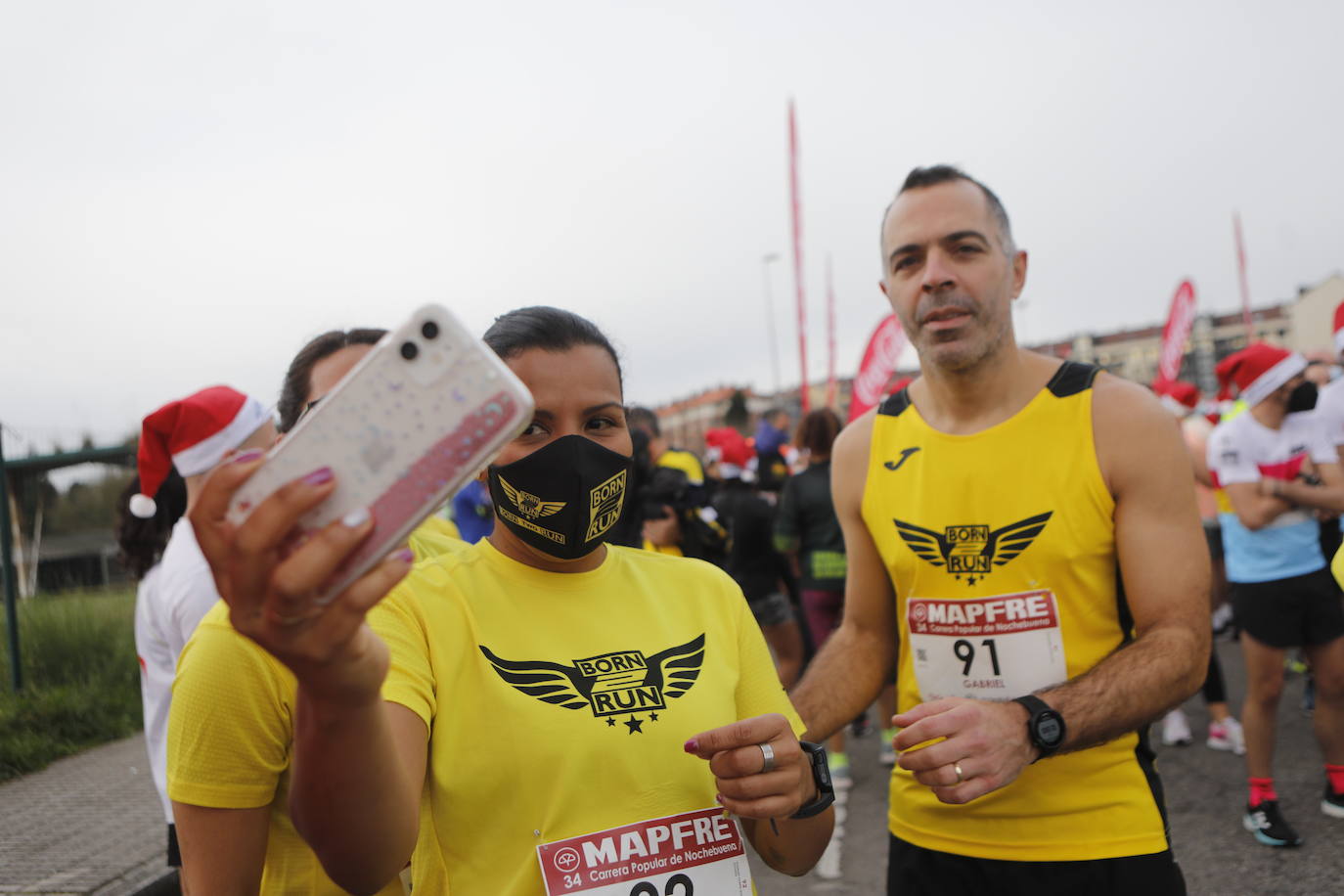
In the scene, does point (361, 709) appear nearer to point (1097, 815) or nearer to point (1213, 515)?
point (1097, 815)

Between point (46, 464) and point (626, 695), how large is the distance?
8100 millimetres

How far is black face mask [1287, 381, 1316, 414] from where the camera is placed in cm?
522

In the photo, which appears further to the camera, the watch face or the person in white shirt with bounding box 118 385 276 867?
the person in white shirt with bounding box 118 385 276 867

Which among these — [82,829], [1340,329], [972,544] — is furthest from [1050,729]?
[1340,329]

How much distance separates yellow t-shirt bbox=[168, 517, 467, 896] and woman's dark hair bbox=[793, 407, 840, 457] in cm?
535

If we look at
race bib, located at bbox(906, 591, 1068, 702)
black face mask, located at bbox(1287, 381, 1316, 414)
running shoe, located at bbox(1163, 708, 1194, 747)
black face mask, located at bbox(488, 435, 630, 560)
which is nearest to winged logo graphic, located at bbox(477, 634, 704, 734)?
black face mask, located at bbox(488, 435, 630, 560)

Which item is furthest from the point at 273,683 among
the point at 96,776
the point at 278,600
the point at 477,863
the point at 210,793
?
the point at 96,776

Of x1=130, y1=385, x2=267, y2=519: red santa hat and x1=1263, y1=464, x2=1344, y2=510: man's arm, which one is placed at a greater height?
x1=130, y1=385, x2=267, y2=519: red santa hat

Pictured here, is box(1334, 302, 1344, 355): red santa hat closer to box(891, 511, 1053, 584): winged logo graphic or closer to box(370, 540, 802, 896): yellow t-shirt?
box(891, 511, 1053, 584): winged logo graphic

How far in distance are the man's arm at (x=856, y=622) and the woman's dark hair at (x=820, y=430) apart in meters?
3.91

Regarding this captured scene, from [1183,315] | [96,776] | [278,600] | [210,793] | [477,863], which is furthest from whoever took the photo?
[1183,315]

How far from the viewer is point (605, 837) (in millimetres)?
1515

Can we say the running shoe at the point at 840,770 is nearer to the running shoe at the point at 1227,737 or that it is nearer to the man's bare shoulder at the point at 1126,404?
the running shoe at the point at 1227,737

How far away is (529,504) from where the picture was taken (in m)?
1.67
